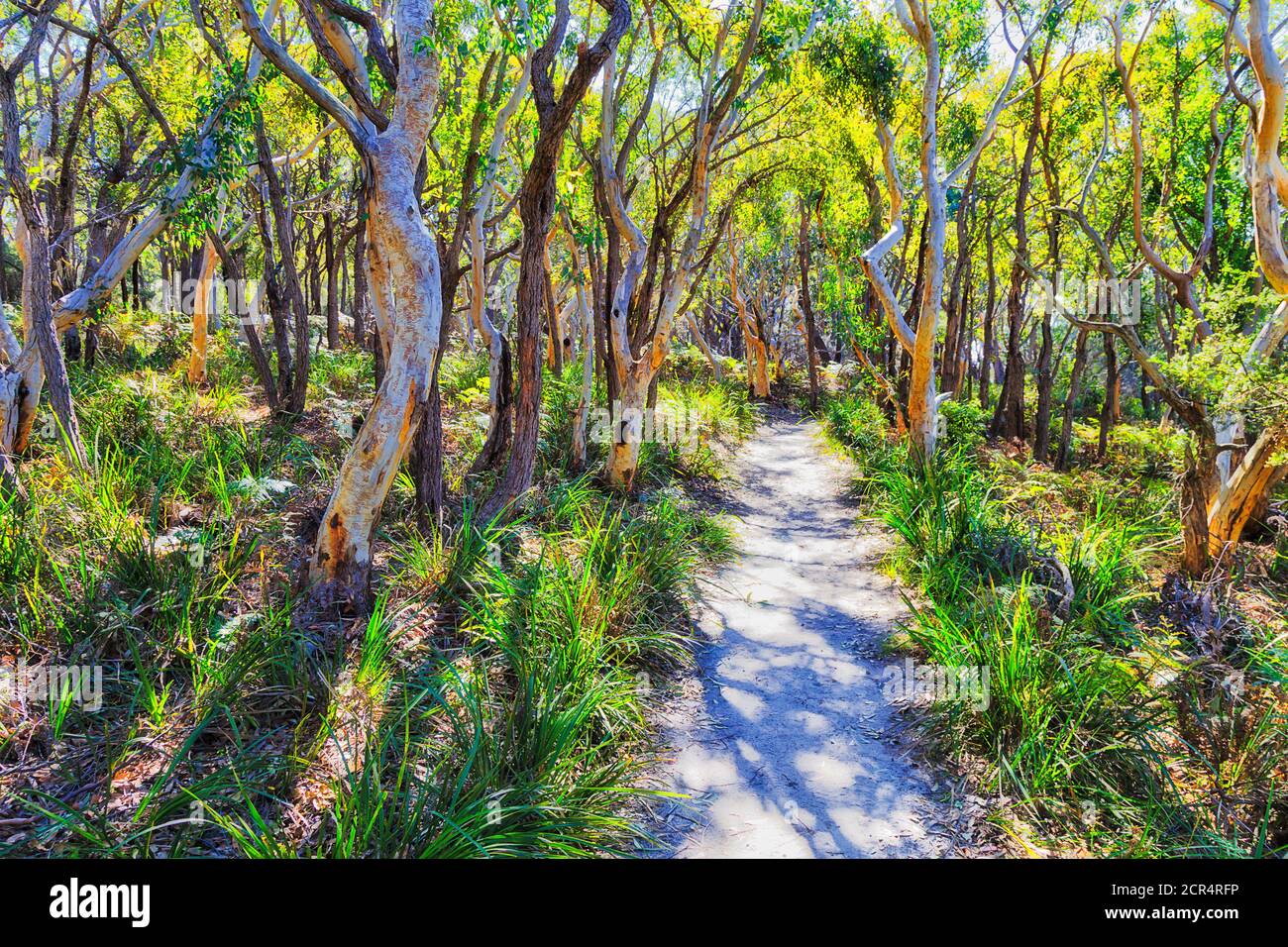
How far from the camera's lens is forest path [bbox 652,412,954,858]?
3.22 metres

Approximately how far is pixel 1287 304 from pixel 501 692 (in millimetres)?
6897

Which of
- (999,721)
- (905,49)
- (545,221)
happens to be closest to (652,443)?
(545,221)

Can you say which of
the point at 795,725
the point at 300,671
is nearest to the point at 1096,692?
the point at 795,725

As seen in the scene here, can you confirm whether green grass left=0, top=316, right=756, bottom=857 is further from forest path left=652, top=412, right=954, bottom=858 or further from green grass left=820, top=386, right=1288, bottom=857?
green grass left=820, top=386, right=1288, bottom=857

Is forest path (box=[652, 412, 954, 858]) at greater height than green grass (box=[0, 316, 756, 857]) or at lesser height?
lesser

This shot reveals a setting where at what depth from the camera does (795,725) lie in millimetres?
4180

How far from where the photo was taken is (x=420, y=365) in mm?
4383

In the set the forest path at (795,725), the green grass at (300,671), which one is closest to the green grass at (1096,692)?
the forest path at (795,725)

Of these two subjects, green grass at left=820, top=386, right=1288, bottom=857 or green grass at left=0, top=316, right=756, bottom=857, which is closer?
green grass at left=0, top=316, right=756, bottom=857

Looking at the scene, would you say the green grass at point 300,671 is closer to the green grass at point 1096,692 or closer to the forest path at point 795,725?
the forest path at point 795,725

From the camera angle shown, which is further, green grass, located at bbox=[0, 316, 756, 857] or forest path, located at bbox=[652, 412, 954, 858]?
forest path, located at bbox=[652, 412, 954, 858]

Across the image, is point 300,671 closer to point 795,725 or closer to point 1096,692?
point 795,725

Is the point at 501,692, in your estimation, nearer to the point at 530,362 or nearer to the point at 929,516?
the point at 530,362

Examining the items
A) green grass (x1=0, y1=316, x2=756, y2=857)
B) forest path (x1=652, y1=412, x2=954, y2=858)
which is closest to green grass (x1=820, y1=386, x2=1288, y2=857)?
forest path (x1=652, y1=412, x2=954, y2=858)
